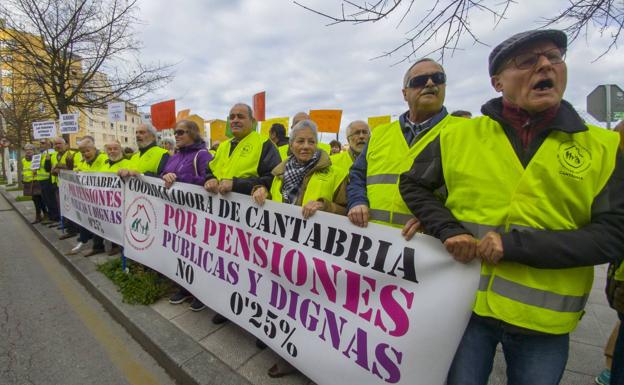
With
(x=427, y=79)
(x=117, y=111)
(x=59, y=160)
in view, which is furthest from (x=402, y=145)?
(x=59, y=160)

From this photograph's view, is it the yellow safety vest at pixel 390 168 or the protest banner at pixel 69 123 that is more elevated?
the protest banner at pixel 69 123

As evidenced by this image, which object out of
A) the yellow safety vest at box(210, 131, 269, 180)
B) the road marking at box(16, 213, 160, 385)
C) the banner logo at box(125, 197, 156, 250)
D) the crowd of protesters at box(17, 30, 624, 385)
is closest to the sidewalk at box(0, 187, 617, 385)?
the road marking at box(16, 213, 160, 385)

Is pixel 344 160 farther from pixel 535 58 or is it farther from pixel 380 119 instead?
pixel 380 119

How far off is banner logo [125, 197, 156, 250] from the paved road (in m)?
0.78

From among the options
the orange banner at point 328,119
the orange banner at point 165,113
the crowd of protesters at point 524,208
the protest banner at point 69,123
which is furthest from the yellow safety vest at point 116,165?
the orange banner at point 328,119

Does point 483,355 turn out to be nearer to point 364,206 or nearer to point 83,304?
point 364,206

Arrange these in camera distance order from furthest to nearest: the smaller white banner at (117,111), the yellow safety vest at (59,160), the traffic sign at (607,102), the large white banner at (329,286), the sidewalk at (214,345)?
the smaller white banner at (117,111) → the yellow safety vest at (59,160) → the traffic sign at (607,102) → the sidewalk at (214,345) → the large white banner at (329,286)

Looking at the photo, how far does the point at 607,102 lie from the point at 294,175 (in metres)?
5.22

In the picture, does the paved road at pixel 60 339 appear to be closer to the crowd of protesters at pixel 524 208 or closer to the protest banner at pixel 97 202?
the protest banner at pixel 97 202

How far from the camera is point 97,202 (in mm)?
4469

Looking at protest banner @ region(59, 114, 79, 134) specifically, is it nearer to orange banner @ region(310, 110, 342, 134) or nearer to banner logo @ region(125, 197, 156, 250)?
banner logo @ region(125, 197, 156, 250)

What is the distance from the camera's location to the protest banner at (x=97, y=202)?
159 inches

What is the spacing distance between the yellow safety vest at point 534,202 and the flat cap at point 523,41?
0.26m

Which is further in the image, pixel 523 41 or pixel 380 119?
pixel 380 119
